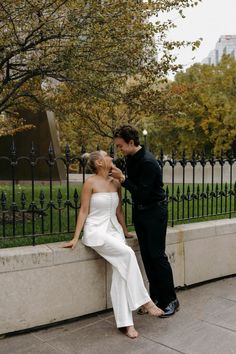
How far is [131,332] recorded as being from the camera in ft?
13.5

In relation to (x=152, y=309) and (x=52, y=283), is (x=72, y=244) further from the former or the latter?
(x=152, y=309)

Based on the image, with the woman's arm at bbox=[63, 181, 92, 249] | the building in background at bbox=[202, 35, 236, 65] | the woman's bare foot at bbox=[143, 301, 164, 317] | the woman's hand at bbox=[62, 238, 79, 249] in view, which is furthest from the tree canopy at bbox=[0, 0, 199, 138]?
the building in background at bbox=[202, 35, 236, 65]

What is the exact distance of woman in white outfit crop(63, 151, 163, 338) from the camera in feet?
13.9

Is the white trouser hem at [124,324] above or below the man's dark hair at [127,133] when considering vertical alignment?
below

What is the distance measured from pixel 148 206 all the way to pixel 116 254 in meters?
0.63

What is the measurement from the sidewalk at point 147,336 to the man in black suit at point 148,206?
291mm

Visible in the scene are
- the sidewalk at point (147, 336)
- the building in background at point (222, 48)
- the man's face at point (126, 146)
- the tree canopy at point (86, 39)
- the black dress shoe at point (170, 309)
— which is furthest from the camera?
the building in background at point (222, 48)

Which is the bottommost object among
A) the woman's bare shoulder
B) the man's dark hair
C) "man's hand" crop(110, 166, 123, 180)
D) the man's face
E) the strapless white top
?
the strapless white top

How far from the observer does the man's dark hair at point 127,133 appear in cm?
445

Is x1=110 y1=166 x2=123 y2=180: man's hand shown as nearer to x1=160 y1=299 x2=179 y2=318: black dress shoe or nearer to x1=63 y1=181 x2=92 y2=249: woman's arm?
x1=63 y1=181 x2=92 y2=249: woman's arm

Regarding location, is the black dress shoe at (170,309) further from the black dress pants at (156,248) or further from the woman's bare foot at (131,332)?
the woman's bare foot at (131,332)

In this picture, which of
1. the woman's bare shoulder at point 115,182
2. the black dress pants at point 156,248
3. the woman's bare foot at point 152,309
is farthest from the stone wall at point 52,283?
the woman's bare shoulder at point 115,182

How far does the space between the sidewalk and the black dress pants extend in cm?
29

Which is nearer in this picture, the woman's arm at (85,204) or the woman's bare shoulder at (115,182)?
the woman's arm at (85,204)
